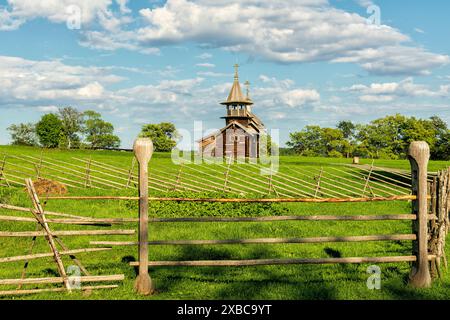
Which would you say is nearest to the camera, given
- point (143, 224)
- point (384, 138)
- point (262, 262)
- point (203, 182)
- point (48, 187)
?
point (143, 224)

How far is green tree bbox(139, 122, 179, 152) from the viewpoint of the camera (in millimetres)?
99062

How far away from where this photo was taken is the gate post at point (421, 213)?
672 cm

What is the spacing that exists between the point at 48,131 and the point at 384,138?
61.0 m

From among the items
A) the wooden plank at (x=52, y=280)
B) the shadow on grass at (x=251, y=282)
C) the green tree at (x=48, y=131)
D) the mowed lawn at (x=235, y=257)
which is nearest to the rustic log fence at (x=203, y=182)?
the mowed lawn at (x=235, y=257)

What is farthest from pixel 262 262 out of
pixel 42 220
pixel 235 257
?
pixel 42 220

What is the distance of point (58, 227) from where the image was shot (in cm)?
1239

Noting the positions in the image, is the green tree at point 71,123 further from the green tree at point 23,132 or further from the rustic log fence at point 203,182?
the rustic log fence at point 203,182

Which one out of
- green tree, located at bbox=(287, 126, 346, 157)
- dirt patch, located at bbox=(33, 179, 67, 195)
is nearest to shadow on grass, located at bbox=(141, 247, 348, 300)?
dirt patch, located at bbox=(33, 179, 67, 195)

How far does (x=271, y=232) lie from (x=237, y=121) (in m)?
47.7

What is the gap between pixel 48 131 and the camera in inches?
3568

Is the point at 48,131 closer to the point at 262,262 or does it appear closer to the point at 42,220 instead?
the point at 42,220

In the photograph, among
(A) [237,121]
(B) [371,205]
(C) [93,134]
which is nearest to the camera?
(B) [371,205]
